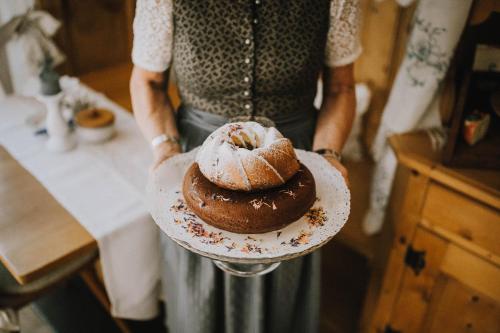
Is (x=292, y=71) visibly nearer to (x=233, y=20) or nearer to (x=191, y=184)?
(x=233, y=20)

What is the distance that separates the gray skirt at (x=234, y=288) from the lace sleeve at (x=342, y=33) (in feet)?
0.55

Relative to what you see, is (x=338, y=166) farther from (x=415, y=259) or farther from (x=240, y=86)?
(x=415, y=259)

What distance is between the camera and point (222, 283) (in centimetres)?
133

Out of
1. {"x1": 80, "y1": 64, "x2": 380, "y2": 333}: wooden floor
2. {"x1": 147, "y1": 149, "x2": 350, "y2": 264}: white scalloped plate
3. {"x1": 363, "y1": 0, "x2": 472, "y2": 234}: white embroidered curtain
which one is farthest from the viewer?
{"x1": 80, "y1": 64, "x2": 380, "y2": 333}: wooden floor

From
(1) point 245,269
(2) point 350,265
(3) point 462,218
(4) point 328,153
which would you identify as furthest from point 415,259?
(2) point 350,265

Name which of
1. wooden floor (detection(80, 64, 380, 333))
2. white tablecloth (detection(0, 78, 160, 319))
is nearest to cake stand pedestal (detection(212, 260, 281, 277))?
white tablecloth (detection(0, 78, 160, 319))

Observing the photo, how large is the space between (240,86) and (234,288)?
0.57 meters

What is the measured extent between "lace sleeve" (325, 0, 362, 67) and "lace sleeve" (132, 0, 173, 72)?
391 millimetres

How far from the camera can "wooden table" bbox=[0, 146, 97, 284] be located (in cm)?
121

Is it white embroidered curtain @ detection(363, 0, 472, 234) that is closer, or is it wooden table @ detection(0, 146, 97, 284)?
wooden table @ detection(0, 146, 97, 284)

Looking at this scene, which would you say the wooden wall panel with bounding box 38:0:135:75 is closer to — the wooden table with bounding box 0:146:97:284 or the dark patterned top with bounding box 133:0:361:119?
the wooden table with bounding box 0:146:97:284

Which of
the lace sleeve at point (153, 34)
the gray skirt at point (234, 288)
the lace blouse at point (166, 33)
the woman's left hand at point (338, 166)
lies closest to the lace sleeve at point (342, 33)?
the lace blouse at point (166, 33)

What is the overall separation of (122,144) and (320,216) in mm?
1089

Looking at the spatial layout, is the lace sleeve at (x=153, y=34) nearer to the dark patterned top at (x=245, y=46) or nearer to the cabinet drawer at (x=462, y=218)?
the dark patterned top at (x=245, y=46)
